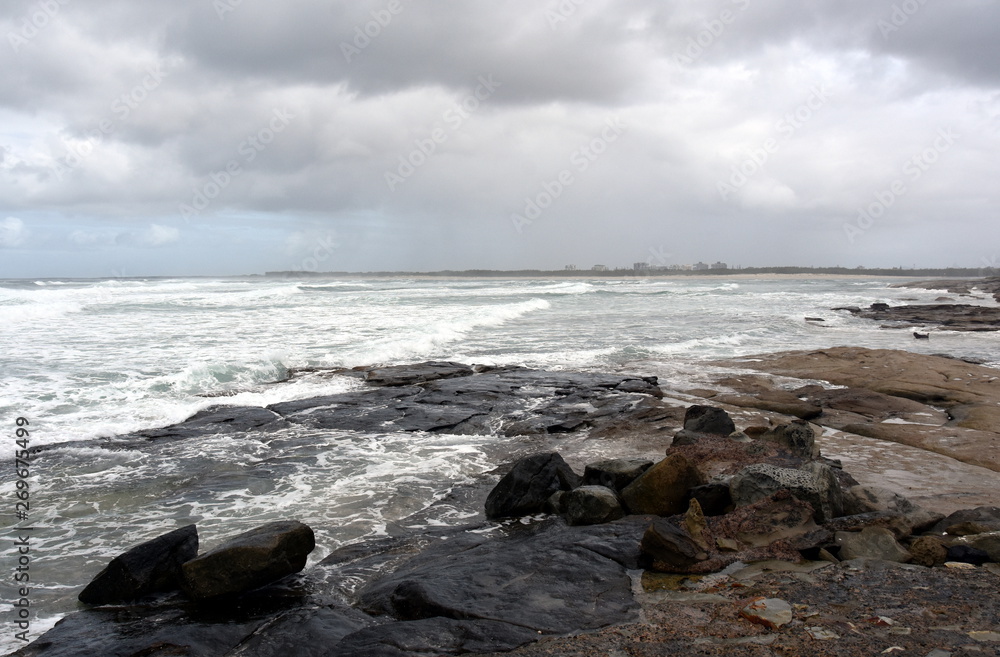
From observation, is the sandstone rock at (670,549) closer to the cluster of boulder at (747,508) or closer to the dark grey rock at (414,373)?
the cluster of boulder at (747,508)

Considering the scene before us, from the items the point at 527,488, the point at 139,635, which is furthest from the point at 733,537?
the point at 139,635

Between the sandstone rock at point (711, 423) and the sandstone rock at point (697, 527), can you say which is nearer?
the sandstone rock at point (697, 527)

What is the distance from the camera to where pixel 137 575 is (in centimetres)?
475

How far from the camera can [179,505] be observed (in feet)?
22.5

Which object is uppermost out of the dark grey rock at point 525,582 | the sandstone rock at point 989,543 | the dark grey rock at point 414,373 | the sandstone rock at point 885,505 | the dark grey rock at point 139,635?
the sandstone rock at point 989,543

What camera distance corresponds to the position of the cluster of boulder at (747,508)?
→ 483 cm

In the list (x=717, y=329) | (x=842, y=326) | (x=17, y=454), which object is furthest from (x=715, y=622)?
(x=842, y=326)

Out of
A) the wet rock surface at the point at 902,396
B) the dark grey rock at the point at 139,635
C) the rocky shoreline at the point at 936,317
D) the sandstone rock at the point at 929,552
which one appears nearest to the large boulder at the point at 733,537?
the sandstone rock at the point at 929,552

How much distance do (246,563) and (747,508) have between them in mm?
3979

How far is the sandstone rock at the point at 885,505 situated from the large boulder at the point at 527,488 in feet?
8.29

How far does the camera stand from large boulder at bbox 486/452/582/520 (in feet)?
20.9

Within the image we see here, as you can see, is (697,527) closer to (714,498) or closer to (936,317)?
(714,498)

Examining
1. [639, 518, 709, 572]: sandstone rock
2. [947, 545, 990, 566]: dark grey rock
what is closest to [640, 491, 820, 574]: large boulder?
[639, 518, 709, 572]: sandstone rock

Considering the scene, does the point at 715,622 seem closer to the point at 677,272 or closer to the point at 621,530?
the point at 621,530
